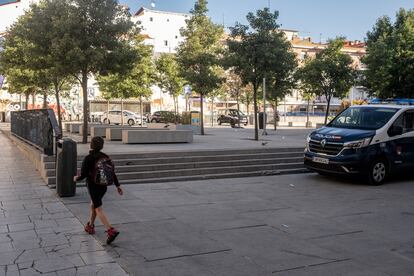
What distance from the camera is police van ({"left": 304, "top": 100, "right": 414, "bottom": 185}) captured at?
1071cm

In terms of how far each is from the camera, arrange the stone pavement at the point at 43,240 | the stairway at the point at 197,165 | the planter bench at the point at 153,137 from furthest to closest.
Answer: the planter bench at the point at 153,137, the stairway at the point at 197,165, the stone pavement at the point at 43,240

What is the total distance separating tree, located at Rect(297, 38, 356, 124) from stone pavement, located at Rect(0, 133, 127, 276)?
21.5 meters

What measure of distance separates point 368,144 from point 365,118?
4.13 feet

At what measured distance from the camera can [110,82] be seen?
1219 inches

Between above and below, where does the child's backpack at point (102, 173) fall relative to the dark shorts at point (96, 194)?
above

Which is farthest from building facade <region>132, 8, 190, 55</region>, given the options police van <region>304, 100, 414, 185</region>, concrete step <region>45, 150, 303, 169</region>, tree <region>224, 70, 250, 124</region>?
police van <region>304, 100, 414, 185</region>

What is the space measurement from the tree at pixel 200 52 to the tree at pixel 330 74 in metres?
5.97

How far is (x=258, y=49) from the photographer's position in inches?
754

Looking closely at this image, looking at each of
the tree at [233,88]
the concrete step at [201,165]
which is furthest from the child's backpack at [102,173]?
the tree at [233,88]

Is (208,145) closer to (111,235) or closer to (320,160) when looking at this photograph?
(320,160)

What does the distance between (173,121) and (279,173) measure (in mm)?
15844

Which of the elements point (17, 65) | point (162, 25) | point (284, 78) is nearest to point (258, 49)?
point (284, 78)

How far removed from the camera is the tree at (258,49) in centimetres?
1922

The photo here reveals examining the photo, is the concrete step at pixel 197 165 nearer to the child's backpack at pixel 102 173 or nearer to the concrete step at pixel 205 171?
the concrete step at pixel 205 171
